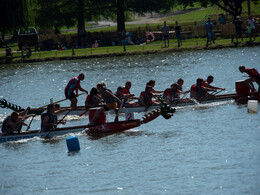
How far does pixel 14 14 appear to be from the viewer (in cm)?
4969

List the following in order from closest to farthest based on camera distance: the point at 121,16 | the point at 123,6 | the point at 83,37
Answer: the point at 83,37 → the point at 123,6 → the point at 121,16

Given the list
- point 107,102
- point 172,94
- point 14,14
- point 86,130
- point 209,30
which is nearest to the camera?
point 107,102

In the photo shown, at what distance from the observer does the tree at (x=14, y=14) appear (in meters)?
49.4

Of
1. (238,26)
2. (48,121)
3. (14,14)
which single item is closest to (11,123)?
(48,121)

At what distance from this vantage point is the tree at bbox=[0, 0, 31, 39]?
49375 mm

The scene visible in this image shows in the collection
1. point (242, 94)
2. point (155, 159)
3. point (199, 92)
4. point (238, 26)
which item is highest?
point (238, 26)

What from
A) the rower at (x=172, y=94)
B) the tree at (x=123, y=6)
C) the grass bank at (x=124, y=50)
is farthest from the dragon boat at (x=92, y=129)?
the tree at (x=123, y=6)

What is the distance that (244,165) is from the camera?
16109 millimetres

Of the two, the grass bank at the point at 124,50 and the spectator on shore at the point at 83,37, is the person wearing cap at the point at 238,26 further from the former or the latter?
the spectator on shore at the point at 83,37

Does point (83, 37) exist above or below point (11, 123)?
above

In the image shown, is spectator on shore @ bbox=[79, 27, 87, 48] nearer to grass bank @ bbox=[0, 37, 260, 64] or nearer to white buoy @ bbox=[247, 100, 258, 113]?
grass bank @ bbox=[0, 37, 260, 64]

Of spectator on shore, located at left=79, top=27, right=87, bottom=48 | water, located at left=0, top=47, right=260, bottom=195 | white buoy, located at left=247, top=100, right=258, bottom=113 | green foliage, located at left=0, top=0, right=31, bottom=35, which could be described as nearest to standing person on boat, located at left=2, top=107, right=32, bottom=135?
water, located at left=0, top=47, right=260, bottom=195

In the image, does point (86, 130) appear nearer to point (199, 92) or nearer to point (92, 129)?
point (92, 129)

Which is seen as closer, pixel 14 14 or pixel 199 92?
pixel 199 92
